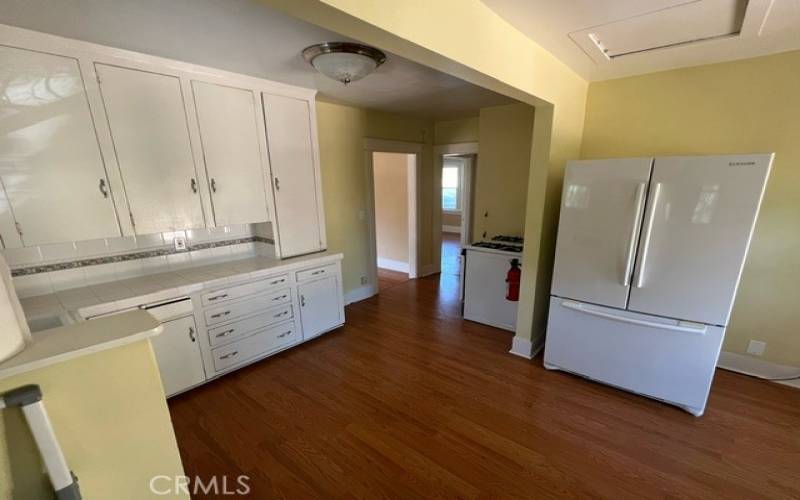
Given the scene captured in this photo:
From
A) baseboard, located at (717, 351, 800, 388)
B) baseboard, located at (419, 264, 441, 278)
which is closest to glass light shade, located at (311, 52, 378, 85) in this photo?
baseboard, located at (419, 264, 441, 278)

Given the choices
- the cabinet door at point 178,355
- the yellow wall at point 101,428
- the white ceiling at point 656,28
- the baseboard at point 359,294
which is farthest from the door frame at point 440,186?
the yellow wall at point 101,428

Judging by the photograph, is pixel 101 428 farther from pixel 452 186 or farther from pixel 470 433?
pixel 452 186

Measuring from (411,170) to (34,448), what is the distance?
14.3 ft

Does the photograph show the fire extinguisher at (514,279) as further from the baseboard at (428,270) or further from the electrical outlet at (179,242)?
the electrical outlet at (179,242)

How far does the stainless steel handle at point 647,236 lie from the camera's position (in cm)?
196

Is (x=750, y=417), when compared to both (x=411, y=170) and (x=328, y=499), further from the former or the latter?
(x=411, y=170)

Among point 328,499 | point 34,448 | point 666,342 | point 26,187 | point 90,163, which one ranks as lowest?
point 328,499

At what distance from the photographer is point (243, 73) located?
249cm

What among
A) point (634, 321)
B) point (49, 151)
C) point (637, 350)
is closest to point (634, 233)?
point (634, 321)

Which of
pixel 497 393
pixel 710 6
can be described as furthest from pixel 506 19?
pixel 497 393

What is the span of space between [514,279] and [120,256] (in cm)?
337

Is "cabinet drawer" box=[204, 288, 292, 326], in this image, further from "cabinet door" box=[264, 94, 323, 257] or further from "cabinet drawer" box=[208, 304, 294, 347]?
"cabinet door" box=[264, 94, 323, 257]

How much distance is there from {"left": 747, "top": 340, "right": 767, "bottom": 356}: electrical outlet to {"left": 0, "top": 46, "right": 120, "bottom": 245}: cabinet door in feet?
16.1

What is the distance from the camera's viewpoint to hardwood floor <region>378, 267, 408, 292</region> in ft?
15.5
